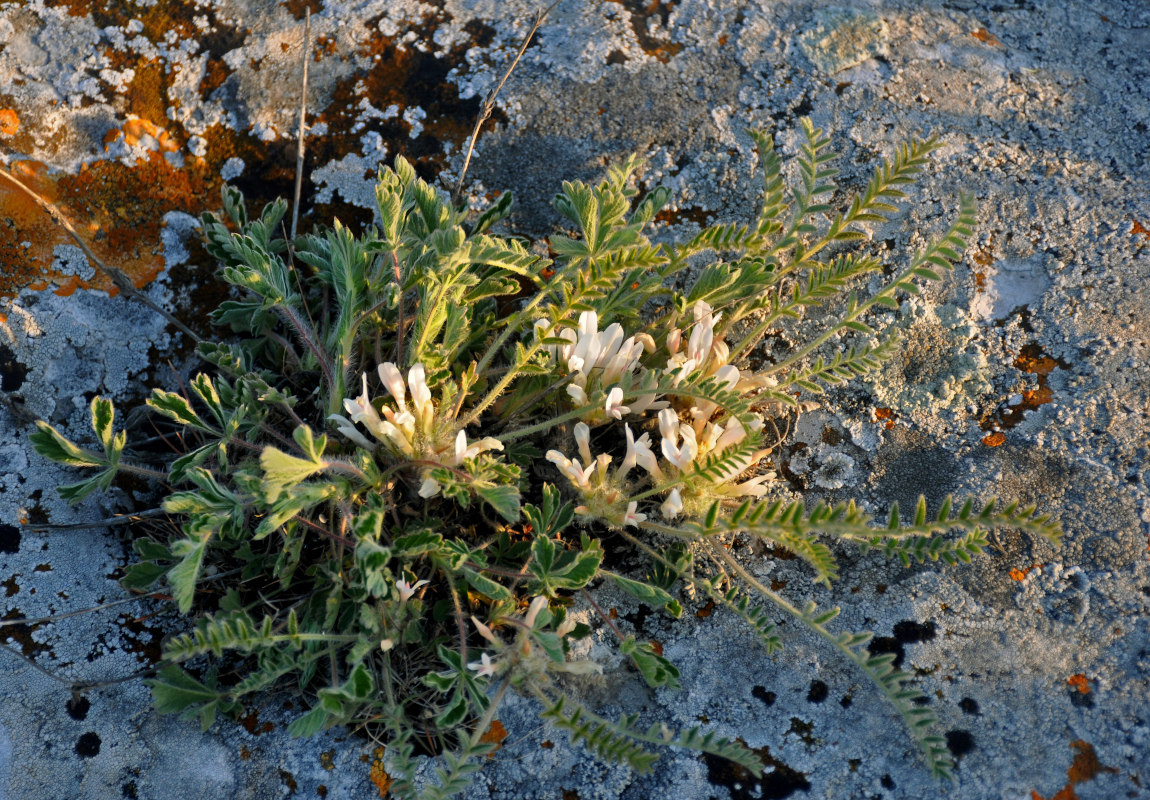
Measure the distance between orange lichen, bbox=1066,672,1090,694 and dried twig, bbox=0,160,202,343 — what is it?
7.25 ft

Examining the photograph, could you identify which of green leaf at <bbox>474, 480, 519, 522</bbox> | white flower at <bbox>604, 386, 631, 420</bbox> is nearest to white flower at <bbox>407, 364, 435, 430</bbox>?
green leaf at <bbox>474, 480, 519, 522</bbox>

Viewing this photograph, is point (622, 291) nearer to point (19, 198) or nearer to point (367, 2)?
point (367, 2)

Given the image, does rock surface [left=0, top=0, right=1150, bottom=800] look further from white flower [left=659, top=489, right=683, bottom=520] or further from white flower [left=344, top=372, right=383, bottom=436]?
white flower [left=344, top=372, right=383, bottom=436]

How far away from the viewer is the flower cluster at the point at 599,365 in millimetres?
1864

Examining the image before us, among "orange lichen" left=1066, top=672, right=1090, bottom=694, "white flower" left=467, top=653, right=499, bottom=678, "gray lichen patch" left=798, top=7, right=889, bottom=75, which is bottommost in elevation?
"white flower" left=467, top=653, right=499, bottom=678

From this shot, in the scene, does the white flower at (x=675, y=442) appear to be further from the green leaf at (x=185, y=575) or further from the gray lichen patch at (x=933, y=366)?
the green leaf at (x=185, y=575)

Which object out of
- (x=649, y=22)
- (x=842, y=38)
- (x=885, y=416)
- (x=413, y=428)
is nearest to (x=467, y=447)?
(x=413, y=428)

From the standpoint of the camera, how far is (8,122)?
226 cm

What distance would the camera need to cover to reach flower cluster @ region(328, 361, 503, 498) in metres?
1.75

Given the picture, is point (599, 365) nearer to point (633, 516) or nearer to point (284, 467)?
point (633, 516)

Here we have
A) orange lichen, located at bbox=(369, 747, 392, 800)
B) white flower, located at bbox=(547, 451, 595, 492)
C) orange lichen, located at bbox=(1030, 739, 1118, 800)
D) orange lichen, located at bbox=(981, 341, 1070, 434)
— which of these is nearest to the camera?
orange lichen, located at bbox=(1030, 739, 1118, 800)

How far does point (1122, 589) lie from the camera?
1.70m

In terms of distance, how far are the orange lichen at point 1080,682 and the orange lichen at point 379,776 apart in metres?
1.40

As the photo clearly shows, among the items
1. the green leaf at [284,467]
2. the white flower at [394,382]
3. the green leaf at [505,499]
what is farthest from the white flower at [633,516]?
the green leaf at [284,467]
